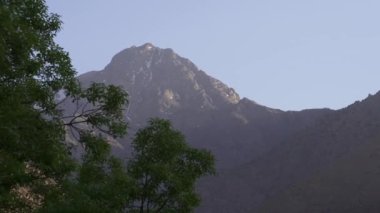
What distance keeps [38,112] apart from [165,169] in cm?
750

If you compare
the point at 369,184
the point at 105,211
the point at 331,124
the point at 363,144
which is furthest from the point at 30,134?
the point at 331,124

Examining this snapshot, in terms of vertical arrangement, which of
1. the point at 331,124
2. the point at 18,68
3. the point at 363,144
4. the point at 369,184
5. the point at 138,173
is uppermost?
the point at 331,124

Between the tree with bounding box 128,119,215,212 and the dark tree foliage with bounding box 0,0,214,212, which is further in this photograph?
the tree with bounding box 128,119,215,212

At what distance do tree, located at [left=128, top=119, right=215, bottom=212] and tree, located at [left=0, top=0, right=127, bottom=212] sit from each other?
511 cm

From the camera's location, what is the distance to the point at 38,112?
1285 centimetres

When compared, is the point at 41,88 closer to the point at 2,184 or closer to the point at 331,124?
the point at 2,184

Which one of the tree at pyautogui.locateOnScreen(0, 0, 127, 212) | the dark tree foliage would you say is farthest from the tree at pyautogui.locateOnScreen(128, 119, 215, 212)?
the tree at pyautogui.locateOnScreen(0, 0, 127, 212)

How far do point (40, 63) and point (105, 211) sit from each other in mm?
3911

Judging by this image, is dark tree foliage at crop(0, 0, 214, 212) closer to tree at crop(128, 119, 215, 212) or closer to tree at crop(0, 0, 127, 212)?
tree at crop(0, 0, 127, 212)

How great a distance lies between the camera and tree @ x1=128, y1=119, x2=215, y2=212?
19844mm

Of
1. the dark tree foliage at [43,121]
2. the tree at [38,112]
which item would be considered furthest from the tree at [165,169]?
the tree at [38,112]

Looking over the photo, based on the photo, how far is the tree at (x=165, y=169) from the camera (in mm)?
19844

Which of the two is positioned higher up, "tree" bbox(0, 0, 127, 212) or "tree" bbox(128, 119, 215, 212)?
"tree" bbox(128, 119, 215, 212)

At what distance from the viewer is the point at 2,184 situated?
41.0 ft
